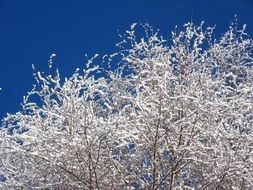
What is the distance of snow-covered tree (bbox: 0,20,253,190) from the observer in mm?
4691

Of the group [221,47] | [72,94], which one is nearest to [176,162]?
[72,94]

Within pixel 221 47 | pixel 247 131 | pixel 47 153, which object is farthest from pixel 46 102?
pixel 221 47

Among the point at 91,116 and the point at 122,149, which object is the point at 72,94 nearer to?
Result: the point at 91,116

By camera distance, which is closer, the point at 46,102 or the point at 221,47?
the point at 46,102

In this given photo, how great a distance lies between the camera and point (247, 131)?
529 centimetres

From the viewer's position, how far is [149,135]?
483 cm

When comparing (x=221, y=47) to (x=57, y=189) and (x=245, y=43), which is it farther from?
(x=57, y=189)

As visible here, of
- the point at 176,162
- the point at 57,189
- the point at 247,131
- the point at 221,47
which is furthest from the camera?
the point at 221,47

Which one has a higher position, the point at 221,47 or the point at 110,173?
the point at 221,47

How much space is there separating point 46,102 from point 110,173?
1.21 m

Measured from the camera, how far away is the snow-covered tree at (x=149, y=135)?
4691mm

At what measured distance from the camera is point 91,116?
15.9 ft

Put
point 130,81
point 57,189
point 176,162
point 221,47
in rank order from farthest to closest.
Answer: point 221,47, point 130,81, point 57,189, point 176,162

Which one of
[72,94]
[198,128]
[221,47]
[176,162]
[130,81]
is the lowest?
[176,162]
